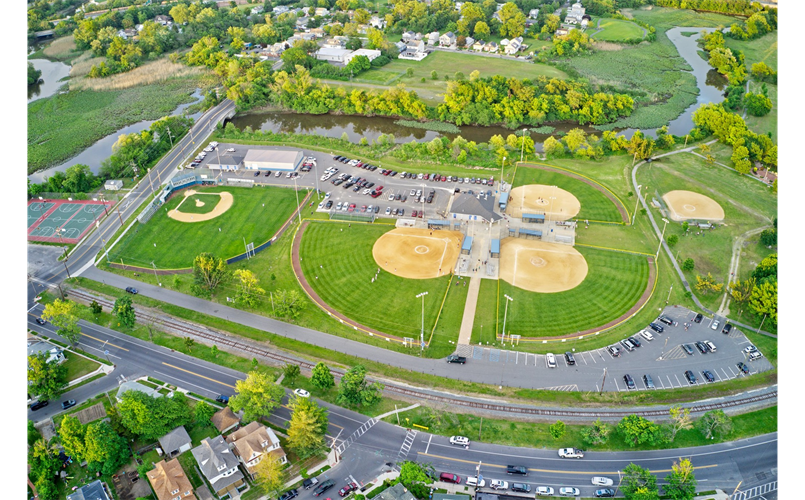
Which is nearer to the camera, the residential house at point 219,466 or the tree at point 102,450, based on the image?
the residential house at point 219,466

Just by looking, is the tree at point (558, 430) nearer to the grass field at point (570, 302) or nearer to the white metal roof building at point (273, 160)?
the grass field at point (570, 302)

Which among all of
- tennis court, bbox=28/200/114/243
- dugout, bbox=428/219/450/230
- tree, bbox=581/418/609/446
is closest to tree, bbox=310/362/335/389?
tree, bbox=581/418/609/446

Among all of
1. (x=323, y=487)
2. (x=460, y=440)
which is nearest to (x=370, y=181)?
(x=460, y=440)

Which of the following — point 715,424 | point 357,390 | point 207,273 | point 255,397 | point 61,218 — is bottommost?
point 715,424

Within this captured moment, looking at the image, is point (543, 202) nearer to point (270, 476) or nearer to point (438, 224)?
point (438, 224)

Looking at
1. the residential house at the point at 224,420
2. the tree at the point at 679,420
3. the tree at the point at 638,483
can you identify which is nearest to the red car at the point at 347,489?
the residential house at the point at 224,420
